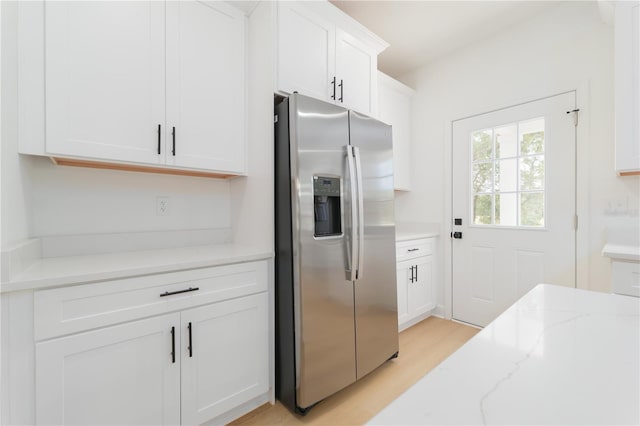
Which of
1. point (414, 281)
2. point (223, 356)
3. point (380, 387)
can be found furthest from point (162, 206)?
point (414, 281)

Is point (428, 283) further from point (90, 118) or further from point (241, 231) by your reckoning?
point (90, 118)

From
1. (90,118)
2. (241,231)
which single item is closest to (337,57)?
(241,231)

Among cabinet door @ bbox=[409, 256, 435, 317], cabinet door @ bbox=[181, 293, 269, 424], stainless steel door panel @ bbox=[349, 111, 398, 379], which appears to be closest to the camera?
cabinet door @ bbox=[181, 293, 269, 424]

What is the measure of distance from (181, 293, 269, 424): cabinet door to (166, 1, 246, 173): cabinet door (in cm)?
83

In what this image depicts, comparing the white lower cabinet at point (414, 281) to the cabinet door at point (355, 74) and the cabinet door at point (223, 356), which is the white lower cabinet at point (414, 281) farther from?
the cabinet door at point (223, 356)

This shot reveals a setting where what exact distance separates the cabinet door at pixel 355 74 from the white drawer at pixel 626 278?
1.76 m

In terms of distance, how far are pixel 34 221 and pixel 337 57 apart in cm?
199

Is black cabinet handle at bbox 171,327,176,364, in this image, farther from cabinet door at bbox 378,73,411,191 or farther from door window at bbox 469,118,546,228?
door window at bbox 469,118,546,228

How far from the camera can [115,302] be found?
118 centimetres

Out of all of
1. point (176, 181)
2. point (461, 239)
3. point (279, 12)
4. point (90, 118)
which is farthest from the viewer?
point (461, 239)

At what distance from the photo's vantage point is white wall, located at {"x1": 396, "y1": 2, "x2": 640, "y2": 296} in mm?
2037

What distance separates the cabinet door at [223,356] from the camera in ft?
4.49

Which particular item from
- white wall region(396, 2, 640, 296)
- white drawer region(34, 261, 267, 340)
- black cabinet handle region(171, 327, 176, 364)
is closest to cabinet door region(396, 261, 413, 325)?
white wall region(396, 2, 640, 296)

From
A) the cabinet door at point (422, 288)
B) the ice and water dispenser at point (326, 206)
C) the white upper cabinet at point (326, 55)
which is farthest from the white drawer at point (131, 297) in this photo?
the cabinet door at point (422, 288)
